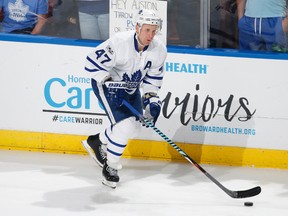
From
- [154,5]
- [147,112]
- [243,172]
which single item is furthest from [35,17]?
[243,172]

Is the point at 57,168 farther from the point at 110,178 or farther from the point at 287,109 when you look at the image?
the point at 287,109

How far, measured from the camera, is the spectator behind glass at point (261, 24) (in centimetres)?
571

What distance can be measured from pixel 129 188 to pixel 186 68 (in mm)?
987

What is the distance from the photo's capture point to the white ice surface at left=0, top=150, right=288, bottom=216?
4.82 m

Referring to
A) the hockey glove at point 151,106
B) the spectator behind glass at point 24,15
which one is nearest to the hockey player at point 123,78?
the hockey glove at point 151,106

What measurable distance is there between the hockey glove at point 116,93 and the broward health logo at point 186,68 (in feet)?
2.30

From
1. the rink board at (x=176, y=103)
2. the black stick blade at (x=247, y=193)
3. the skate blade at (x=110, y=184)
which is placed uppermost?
the rink board at (x=176, y=103)

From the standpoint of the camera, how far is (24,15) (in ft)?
19.9

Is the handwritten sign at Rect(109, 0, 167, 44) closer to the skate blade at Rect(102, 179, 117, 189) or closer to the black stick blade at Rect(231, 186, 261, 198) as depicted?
the skate blade at Rect(102, 179, 117, 189)

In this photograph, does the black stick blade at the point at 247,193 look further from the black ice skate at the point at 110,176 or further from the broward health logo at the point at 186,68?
the broward health logo at the point at 186,68

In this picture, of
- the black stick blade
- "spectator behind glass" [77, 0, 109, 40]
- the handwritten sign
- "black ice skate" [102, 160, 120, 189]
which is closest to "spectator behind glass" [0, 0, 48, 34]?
"spectator behind glass" [77, 0, 109, 40]

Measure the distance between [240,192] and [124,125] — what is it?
30.7 inches

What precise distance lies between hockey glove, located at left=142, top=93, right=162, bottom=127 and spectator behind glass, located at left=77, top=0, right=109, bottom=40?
89cm

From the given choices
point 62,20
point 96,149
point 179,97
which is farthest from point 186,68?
point 62,20
